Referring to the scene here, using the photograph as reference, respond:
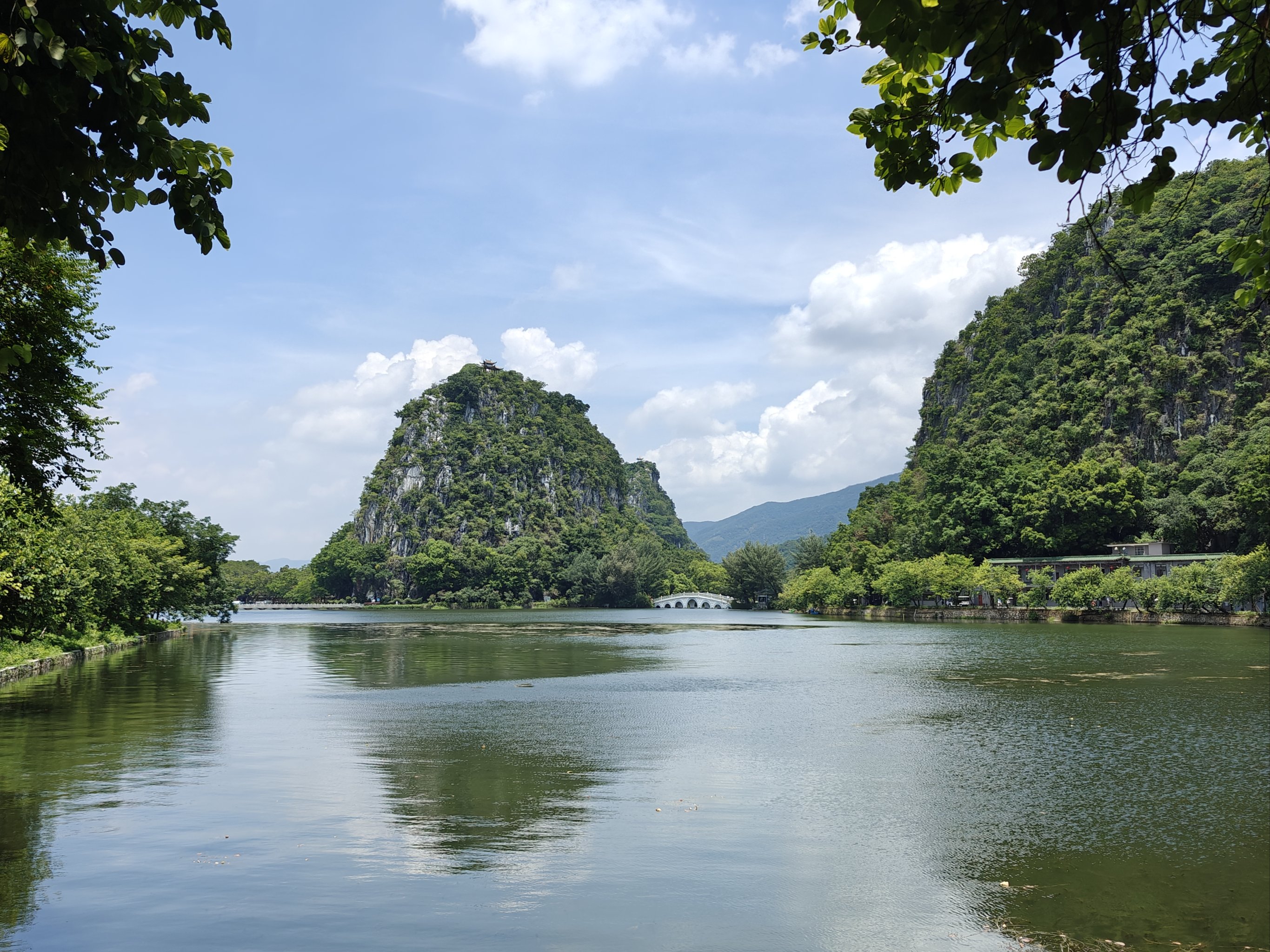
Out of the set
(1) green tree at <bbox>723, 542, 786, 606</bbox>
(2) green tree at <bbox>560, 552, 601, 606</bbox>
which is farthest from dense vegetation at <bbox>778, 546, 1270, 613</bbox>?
(2) green tree at <bbox>560, 552, 601, 606</bbox>

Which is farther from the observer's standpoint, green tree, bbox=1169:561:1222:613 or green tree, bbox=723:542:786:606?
green tree, bbox=723:542:786:606

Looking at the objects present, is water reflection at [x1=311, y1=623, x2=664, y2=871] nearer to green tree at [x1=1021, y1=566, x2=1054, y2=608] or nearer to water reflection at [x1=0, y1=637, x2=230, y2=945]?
water reflection at [x1=0, y1=637, x2=230, y2=945]

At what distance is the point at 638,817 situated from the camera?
42.6ft

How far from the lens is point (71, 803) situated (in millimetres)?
13422

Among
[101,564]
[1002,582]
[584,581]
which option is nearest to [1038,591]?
[1002,582]

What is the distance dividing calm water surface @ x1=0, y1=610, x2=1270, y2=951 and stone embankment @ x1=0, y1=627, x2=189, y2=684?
2.72m

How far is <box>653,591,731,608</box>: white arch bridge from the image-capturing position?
6216 inches

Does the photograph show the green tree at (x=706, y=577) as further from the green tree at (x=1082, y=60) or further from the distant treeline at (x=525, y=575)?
the green tree at (x=1082, y=60)

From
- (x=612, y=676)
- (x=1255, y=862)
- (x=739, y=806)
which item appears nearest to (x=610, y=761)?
(x=739, y=806)

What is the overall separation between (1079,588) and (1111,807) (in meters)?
69.4

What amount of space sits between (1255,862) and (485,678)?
92.7 feet

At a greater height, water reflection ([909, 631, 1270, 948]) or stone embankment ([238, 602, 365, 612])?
water reflection ([909, 631, 1270, 948])

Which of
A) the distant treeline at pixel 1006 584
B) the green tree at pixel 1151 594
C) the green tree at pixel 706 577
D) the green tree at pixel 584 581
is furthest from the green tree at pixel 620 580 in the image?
the green tree at pixel 1151 594

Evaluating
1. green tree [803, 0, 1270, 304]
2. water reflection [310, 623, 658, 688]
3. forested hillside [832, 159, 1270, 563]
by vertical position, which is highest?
forested hillside [832, 159, 1270, 563]
